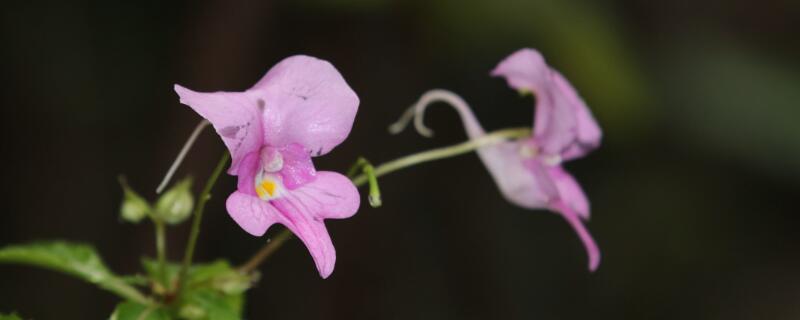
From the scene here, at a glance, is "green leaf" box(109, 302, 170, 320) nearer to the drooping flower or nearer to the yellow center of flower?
the yellow center of flower

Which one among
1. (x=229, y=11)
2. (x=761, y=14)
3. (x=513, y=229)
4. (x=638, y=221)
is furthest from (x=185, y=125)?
(x=761, y=14)

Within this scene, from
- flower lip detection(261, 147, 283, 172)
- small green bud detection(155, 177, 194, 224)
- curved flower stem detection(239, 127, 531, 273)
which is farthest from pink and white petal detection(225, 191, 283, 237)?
small green bud detection(155, 177, 194, 224)

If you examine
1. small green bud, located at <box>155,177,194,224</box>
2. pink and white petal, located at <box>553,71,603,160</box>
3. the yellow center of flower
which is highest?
small green bud, located at <box>155,177,194,224</box>

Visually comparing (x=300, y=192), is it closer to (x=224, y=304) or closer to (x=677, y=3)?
(x=224, y=304)

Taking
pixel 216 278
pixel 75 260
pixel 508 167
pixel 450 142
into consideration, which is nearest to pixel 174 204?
pixel 216 278

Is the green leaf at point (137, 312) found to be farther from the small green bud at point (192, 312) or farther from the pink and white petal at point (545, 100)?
the pink and white petal at point (545, 100)

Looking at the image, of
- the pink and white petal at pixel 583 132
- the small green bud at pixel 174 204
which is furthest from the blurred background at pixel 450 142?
the small green bud at pixel 174 204

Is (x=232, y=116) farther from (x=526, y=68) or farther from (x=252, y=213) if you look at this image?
(x=526, y=68)
